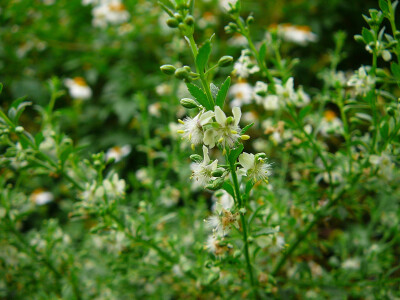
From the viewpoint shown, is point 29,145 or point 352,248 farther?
point 352,248

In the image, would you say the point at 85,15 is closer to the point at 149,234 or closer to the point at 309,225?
the point at 149,234

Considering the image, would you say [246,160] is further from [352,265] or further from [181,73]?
[352,265]

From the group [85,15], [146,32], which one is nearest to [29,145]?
[146,32]

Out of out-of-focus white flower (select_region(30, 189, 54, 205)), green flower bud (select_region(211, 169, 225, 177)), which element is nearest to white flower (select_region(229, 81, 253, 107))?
out-of-focus white flower (select_region(30, 189, 54, 205))

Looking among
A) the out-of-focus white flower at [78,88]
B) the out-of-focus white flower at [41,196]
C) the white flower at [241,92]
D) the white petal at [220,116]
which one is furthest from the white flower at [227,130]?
the out-of-focus white flower at [78,88]

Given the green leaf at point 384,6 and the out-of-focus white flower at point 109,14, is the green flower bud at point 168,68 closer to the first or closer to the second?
the green leaf at point 384,6

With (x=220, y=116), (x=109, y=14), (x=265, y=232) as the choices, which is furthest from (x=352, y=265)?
(x=109, y=14)
